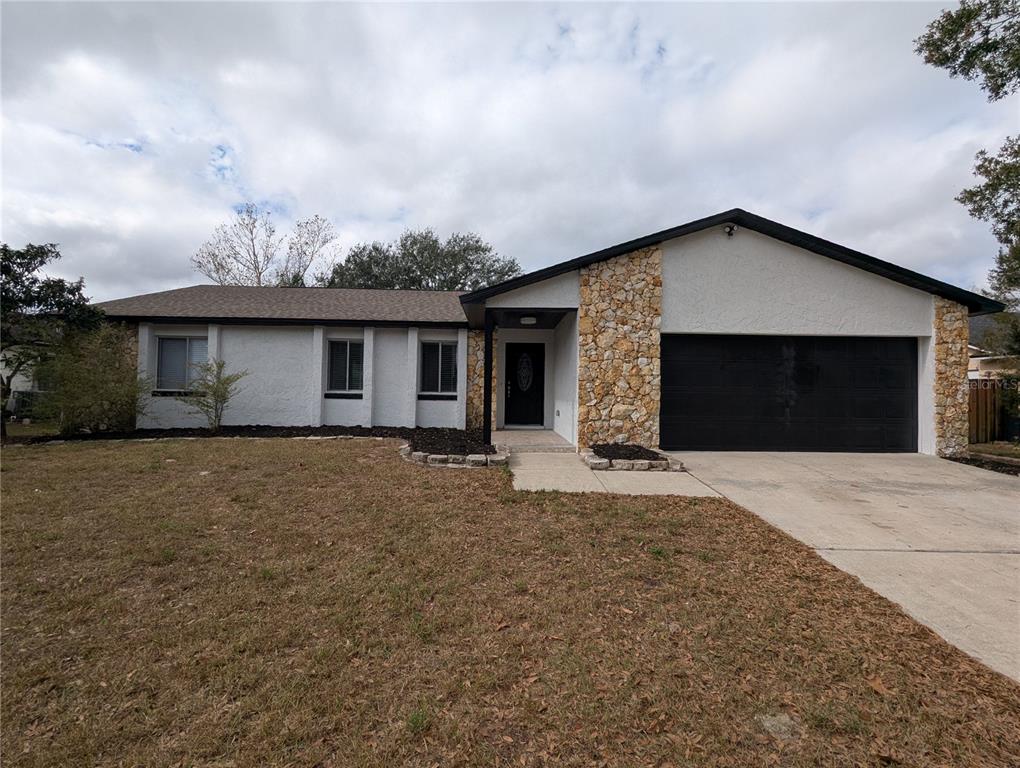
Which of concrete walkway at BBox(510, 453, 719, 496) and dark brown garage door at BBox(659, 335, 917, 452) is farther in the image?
dark brown garage door at BBox(659, 335, 917, 452)

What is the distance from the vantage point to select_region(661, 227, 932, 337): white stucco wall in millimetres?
9555

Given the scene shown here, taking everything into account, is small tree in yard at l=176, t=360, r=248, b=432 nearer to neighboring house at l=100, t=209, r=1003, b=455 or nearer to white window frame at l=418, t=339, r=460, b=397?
white window frame at l=418, t=339, r=460, b=397

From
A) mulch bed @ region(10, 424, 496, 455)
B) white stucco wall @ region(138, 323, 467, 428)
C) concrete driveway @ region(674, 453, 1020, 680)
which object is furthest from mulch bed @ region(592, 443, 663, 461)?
white stucco wall @ region(138, 323, 467, 428)

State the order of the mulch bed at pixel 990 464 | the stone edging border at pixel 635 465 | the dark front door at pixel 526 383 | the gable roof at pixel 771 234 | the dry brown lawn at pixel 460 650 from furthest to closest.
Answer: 1. the dark front door at pixel 526 383
2. the gable roof at pixel 771 234
3. the mulch bed at pixel 990 464
4. the stone edging border at pixel 635 465
5. the dry brown lawn at pixel 460 650

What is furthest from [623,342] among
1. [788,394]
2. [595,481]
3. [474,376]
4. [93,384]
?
[93,384]

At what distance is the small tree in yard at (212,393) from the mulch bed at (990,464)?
51.9ft

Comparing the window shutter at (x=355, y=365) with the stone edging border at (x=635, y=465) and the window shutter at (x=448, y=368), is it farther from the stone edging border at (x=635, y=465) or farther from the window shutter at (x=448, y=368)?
the stone edging border at (x=635, y=465)

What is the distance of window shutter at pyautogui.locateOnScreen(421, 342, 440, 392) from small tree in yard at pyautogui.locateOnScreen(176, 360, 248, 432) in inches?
176

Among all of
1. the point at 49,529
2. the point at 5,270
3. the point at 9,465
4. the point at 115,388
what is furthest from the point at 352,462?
the point at 5,270

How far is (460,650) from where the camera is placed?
2816 mm

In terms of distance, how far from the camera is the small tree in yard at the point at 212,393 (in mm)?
11125

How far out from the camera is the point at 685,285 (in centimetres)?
958

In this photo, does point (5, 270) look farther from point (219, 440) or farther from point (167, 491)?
point (167, 491)

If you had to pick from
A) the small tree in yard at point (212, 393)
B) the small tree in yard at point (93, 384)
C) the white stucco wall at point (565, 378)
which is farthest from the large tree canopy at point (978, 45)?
the small tree in yard at point (93, 384)
